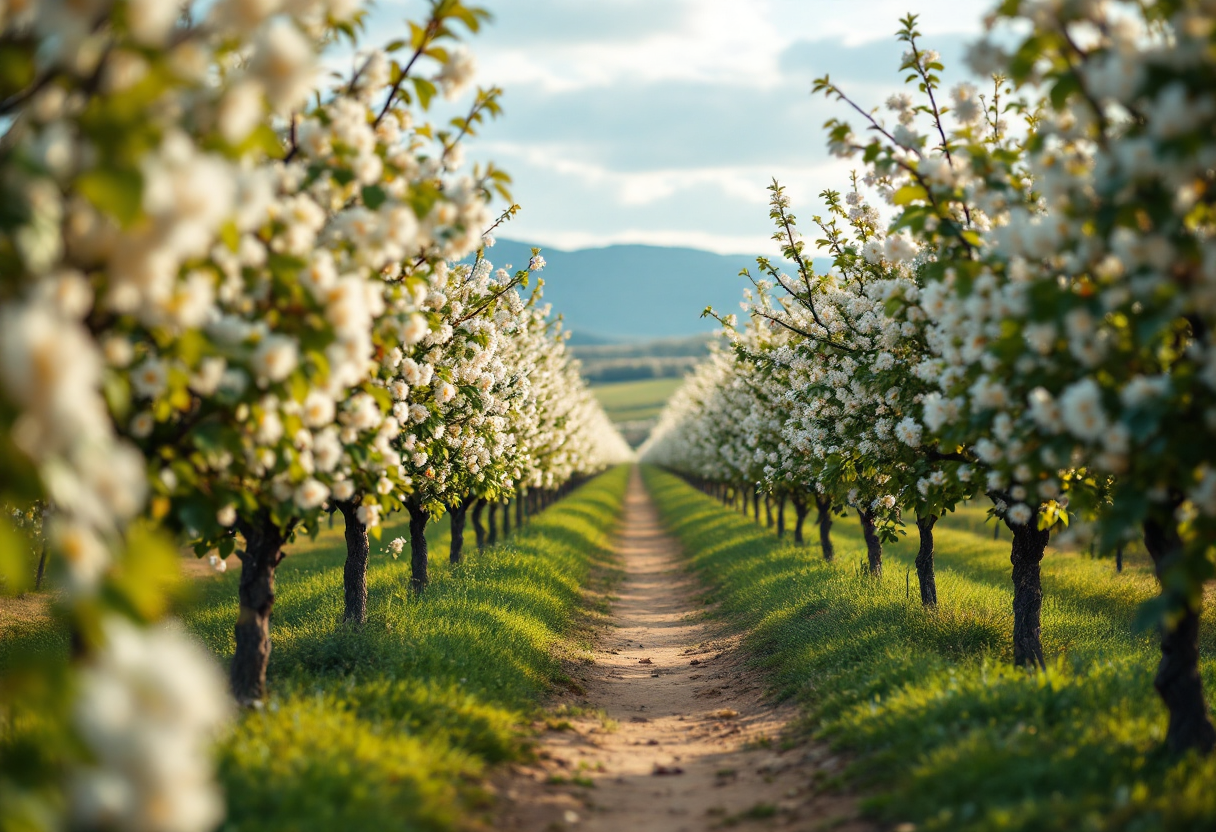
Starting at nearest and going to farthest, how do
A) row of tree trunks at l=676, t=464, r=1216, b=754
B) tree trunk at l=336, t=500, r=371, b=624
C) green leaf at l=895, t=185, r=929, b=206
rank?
row of tree trunks at l=676, t=464, r=1216, b=754 < green leaf at l=895, t=185, r=929, b=206 < tree trunk at l=336, t=500, r=371, b=624

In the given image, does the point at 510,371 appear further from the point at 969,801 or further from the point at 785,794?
the point at 969,801

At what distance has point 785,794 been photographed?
6883 mm

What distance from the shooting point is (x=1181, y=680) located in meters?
6.25

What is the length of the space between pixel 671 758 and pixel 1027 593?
15.4 feet

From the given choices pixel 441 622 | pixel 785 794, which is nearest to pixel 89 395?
pixel 785 794

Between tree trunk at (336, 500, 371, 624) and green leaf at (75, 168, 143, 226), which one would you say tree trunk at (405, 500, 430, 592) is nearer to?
tree trunk at (336, 500, 371, 624)

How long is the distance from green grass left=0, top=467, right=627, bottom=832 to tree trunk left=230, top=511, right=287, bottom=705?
1.04ft

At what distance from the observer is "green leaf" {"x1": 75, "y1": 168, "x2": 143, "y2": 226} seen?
2.82 metres

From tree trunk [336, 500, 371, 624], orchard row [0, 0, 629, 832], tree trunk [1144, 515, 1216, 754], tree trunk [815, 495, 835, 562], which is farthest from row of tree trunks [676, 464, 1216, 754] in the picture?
tree trunk [336, 500, 371, 624]

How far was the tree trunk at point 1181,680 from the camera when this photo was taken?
6047 millimetres

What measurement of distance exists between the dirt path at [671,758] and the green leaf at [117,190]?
16.3 feet

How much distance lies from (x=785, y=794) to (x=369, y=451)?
4284 mm

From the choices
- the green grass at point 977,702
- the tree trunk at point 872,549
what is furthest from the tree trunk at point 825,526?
the green grass at point 977,702

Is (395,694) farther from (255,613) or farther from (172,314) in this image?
(172,314)
